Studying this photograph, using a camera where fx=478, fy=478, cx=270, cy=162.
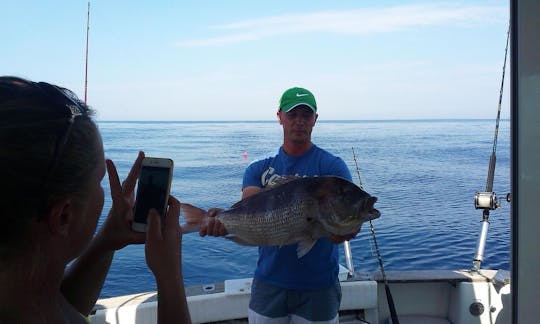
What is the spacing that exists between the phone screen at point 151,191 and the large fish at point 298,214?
1.27 metres

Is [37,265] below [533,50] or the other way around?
below

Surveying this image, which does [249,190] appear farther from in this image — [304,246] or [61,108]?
[61,108]

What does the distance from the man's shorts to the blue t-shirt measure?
0.16 ft

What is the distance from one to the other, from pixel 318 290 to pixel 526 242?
1.49m

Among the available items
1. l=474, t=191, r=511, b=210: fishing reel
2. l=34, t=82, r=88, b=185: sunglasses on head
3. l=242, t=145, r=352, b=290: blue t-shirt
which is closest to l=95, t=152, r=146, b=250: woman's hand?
l=34, t=82, r=88, b=185: sunglasses on head

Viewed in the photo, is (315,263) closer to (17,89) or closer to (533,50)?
(533,50)

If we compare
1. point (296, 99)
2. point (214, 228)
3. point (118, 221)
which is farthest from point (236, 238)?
point (118, 221)

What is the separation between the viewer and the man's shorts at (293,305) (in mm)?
2883

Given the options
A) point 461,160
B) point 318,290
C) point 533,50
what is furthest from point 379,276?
point 461,160

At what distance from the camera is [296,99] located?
3143 millimetres

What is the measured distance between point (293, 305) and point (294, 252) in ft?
1.06

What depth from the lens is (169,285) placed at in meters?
1.07

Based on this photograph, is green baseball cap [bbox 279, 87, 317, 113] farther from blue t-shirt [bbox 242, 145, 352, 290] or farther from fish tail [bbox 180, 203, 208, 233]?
fish tail [bbox 180, 203, 208, 233]

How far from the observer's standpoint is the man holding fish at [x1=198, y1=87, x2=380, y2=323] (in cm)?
265
